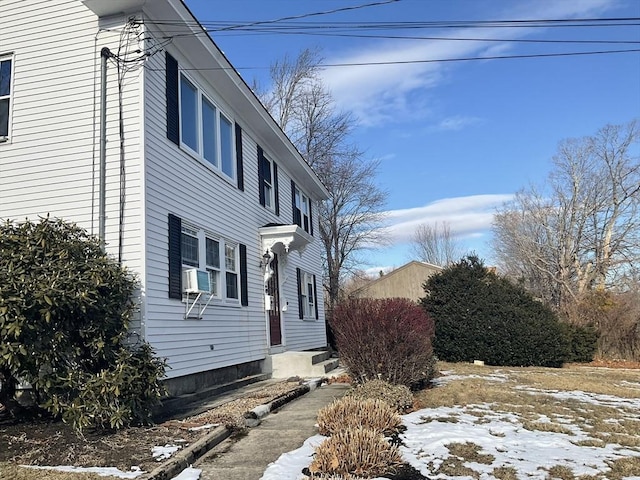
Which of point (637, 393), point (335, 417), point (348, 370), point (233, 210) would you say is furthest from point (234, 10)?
point (637, 393)

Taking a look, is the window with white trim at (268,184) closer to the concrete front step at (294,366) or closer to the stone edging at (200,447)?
the concrete front step at (294,366)

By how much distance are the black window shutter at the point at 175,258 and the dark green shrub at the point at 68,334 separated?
1.30 metres

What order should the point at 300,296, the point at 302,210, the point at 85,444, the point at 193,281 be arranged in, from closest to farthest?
the point at 85,444 → the point at 193,281 → the point at 300,296 → the point at 302,210

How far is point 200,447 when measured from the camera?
15.9 feet

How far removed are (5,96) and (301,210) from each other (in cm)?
999

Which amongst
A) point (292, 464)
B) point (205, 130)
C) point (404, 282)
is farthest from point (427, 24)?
point (404, 282)

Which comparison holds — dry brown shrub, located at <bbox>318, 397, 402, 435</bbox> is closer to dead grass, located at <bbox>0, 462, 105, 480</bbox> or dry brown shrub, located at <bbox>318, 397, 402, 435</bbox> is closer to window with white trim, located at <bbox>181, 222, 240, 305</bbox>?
dead grass, located at <bbox>0, 462, 105, 480</bbox>

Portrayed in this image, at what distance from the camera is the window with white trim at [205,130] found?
8.59 meters

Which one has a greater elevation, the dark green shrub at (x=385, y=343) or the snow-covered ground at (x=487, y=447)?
the dark green shrub at (x=385, y=343)

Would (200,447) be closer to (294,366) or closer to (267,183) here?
(294,366)

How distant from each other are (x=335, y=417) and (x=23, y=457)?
303cm

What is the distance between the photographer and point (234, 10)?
916 centimetres

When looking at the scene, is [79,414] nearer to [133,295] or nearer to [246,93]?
[133,295]

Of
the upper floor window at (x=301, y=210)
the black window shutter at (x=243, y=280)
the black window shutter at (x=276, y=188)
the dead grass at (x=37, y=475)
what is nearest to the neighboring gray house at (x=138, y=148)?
the black window shutter at (x=243, y=280)
